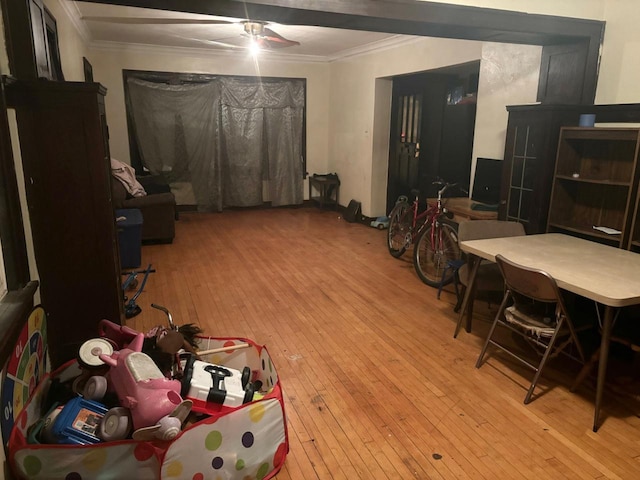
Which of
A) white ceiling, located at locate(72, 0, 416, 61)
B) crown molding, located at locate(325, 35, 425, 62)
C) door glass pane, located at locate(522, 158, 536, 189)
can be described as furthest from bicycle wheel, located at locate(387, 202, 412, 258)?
white ceiling, located at locate(72, 0, 416, 61)

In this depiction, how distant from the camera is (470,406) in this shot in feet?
7.77

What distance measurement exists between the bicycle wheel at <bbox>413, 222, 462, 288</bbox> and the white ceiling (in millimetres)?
2654

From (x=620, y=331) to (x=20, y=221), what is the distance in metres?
2.97

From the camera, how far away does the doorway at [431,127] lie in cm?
601

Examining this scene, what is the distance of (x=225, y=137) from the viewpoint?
23.3 feet

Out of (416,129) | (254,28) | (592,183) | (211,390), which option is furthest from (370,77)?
(211,390)

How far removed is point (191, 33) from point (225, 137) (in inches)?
74.1

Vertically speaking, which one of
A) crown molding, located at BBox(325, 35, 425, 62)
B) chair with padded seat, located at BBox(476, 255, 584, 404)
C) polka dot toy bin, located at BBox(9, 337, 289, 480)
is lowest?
polka dot toy bin, located at BBox(9, 337, 289, 480)

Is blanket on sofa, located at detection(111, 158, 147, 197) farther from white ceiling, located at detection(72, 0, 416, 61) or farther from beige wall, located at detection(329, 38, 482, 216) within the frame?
beige wall, located at detection(329, 38, 482, 216)

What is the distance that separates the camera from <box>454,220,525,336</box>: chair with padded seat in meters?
3.08

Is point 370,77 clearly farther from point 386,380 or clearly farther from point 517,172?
point 386,380

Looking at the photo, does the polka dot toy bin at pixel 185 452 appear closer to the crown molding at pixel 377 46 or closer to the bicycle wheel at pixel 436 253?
the bicycle wheel at pixel 436 253

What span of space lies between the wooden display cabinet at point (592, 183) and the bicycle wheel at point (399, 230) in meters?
1.65

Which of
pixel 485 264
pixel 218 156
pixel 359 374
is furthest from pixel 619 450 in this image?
pixel 218 156
